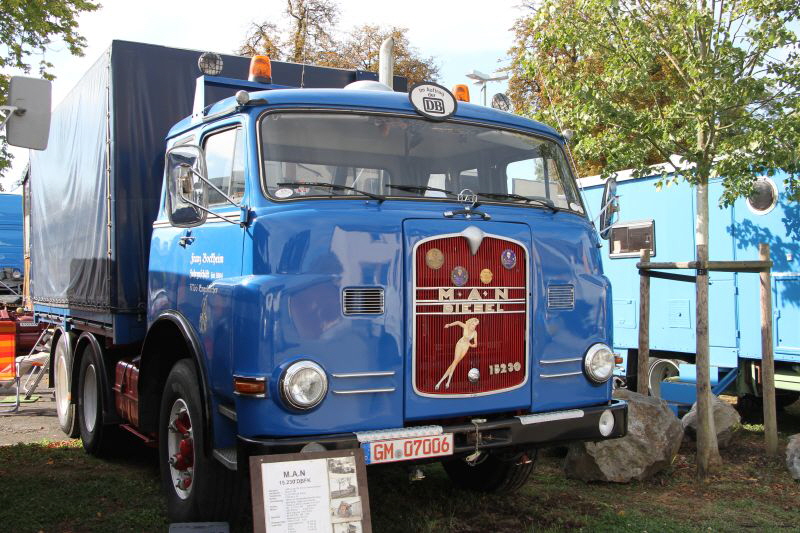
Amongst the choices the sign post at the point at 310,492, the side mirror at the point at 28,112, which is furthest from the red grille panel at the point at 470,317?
the side mirror at the point at 28,112

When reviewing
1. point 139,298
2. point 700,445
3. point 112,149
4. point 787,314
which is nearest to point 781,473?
point 700,445

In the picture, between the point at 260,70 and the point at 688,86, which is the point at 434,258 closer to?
the point at 260,70

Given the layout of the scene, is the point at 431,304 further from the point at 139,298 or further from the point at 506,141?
the point at 139,298

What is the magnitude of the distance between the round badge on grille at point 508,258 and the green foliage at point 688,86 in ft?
10.4

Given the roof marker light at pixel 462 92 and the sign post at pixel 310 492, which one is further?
the roof marker light at pixel 462 92

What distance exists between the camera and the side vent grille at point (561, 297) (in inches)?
180

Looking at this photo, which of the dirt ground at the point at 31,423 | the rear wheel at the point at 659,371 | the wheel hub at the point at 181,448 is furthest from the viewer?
the rear wheel at the point at 659,371

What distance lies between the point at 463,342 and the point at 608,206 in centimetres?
181

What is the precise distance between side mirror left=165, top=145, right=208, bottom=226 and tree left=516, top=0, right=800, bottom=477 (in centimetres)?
393

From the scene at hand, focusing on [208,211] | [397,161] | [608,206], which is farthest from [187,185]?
[608,206]

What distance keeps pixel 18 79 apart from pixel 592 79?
16.0 feet

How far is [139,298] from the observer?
600 centimetres

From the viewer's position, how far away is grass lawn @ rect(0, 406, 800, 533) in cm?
498

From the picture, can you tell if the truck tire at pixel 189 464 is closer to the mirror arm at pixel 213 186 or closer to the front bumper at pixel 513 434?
the front bumper at pixel 513 434
